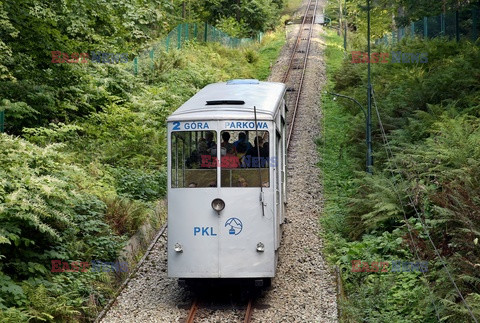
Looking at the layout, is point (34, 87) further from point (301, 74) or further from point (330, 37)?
point (330, 37)

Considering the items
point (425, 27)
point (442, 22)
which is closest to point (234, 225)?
point (442, 22)

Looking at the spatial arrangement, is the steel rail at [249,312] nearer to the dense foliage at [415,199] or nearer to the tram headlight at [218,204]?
the dense foliage at [415,199]

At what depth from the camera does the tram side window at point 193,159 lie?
1245cm

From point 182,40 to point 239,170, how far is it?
25699mm

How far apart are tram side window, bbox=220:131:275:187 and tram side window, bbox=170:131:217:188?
0.64ft

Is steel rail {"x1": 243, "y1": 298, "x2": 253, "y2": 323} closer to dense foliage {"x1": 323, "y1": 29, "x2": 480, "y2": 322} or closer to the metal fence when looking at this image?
dense foliage {"x1": 323, "y1": 29, "x2": 480, "y2": 322}

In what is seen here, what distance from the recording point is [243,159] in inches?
491

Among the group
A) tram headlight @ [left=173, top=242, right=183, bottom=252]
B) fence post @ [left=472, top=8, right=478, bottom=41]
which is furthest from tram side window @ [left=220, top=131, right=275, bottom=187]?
Result: fence post @ [left=472, top=8, right=478, bottom=41]

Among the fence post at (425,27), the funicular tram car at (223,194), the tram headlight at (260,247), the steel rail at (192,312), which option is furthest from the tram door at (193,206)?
the fence post at (425,27)

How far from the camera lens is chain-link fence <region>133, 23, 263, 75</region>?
29.6 metres

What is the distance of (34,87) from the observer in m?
18.4

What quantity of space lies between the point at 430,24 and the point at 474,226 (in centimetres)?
2558

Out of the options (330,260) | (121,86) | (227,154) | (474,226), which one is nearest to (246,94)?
(227,154)

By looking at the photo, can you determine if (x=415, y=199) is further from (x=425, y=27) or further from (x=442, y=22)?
(x=425, y=27)
